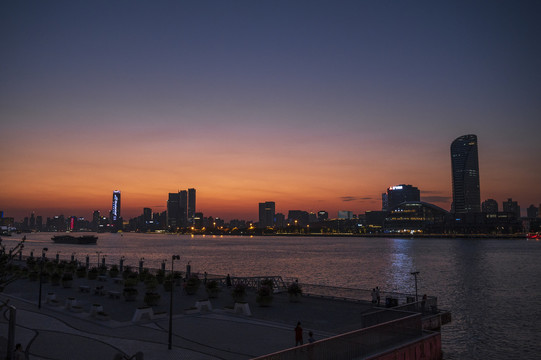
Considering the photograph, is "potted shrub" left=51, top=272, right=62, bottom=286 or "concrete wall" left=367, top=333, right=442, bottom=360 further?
"potted shrub" left=51, top=272, right=62, bottom=286

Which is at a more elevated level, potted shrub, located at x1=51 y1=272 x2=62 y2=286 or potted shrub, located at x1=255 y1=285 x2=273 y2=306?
potted shrub, located at x1=255 y1=285 x2=273 y2=306

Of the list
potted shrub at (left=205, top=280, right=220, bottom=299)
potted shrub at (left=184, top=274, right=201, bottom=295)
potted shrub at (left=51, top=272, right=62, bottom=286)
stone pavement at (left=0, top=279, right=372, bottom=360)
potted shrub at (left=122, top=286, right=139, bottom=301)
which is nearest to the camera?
stone pavement at (left=0, top=279, right=372, bottom=360)

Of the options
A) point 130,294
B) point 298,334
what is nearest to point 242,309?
point 298,334

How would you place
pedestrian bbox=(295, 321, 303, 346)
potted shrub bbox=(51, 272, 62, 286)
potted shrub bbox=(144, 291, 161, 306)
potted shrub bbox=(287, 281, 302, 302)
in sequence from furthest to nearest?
1. potted shrub bbox=(51, 272, 62, 286)
2. potted shrub bbox=(287, 281, 302, 302)
3. potted shrub bbox=(144, 291, 161, 306)
4. pedestrian bbox=(295, 321, 303, 346)

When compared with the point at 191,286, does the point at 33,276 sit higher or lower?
lower

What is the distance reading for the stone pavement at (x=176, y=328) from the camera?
21.1 meters

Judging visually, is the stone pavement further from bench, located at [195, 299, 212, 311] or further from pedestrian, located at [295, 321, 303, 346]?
pedestrian, located at [295, 321, 303, 346]

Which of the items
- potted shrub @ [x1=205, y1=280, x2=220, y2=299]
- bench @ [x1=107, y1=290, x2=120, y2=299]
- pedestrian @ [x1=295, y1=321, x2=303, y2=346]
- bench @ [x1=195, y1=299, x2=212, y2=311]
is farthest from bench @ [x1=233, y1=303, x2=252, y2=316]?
bench @ [x1=107, y1=290, x2=120, y2=299]

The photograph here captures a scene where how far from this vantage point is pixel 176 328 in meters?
26.5

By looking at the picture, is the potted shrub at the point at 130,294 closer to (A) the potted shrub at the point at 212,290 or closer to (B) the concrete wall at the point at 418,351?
(A) the potted shrub at the point at 212,290

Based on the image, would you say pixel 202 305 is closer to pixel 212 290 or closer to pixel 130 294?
pixel 212 290

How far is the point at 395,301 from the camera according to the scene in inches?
1344

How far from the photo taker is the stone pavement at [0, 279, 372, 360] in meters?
21.1

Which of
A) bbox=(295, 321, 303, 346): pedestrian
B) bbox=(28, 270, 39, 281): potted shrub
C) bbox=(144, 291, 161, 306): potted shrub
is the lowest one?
bbox=(28, 270, 39, 281): potted shrub
